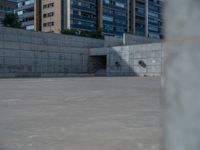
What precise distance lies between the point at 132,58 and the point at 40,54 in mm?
11131

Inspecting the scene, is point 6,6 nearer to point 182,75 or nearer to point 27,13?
point 27,13

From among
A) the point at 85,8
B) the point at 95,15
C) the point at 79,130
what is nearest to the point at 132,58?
the point at 79,130

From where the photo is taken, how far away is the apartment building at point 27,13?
82.6 m

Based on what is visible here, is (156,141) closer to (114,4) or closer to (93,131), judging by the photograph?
(93,131)

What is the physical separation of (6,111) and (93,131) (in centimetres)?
250

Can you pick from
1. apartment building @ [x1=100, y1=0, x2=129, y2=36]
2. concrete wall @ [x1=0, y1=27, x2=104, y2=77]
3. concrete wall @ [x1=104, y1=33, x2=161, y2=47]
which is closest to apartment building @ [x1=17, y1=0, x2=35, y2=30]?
apartment building @ [x1=100, y1=0, x2=129, y2=36]

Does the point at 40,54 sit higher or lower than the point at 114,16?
lower

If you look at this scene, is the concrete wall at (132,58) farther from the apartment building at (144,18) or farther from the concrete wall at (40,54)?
the apartment building at (144,18)

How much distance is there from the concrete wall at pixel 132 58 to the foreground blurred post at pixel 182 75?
31.5 metres

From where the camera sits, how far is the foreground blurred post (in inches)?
25.7

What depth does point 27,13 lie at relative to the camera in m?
83.9

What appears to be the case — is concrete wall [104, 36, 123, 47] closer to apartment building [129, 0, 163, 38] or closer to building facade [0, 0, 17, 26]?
building facade [0, 0, 17, 26]

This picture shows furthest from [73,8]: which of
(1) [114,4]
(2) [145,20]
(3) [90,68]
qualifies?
(3) [90,68]

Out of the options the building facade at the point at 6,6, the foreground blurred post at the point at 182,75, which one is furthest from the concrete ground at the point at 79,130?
the building facade at the point at 6,6
